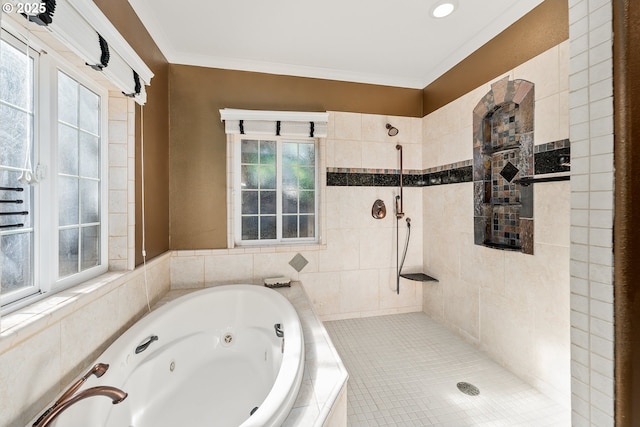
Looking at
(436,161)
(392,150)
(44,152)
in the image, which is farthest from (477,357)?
(44,152)

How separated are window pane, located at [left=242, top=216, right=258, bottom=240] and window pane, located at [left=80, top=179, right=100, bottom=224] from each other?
126cm

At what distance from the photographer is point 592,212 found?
516 mm

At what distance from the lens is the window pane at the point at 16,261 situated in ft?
3.66

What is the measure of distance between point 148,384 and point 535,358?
99.8 inches

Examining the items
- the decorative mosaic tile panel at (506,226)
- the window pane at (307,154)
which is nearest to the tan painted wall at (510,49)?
the decorative mosaic tile panel at (506,226)

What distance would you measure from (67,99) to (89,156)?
0.34 m

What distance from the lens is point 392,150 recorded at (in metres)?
3.04

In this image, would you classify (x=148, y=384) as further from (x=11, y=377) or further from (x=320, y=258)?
(x=320, y=258)

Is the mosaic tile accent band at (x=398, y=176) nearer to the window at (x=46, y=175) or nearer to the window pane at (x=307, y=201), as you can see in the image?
the window pane at (x=307, y=201)

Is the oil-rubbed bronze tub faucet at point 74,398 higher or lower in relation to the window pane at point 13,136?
lower

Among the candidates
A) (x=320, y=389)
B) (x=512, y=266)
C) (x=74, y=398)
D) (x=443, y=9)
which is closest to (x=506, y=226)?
(x=512, y=266)

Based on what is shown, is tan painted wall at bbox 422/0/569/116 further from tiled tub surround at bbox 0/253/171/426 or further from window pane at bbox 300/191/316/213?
tiled tub surround at bbox 0/253/171/426

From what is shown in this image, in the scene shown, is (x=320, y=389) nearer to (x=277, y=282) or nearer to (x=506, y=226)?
(x=277, y=282)

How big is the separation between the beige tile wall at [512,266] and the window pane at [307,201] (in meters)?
1.30
